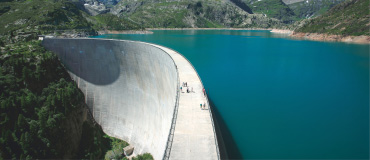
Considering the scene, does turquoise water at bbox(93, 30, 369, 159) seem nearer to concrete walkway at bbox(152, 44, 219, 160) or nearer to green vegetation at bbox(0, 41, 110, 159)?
concrete walkway at bbox(152, 44, 219, 160)

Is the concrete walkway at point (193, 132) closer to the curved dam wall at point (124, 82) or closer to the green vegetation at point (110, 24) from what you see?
the curved dam wall at point (124, 82)

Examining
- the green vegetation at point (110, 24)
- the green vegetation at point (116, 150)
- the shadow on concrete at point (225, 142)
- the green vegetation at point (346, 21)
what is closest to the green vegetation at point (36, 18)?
the green vegetation at point (110, 24)

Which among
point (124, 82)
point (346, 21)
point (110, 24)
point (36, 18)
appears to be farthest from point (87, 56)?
point (110, 24)

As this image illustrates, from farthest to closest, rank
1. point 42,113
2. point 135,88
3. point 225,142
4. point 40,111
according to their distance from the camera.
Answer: point 135,88 → point 40,111 → point 42,113 → point 225,142

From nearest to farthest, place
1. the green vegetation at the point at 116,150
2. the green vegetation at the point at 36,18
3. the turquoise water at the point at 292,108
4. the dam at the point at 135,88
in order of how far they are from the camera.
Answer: the turquoise water at the point at 292,108 < the dam at the point at 135,88 < the green vegetation at the point at 116,150 < the green vegetation at the point at 36,18

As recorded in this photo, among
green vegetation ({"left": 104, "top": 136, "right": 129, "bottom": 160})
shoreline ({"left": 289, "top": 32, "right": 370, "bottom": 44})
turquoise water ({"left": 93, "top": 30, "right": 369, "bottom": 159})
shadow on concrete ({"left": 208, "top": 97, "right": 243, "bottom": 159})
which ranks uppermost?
shoreline ({"left": 289, "top": 32, "right": 370, "bottom": 44})

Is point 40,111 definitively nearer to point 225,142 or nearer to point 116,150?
point 116,150

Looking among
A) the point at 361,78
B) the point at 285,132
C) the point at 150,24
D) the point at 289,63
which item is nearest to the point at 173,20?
Result: the point at 150,24

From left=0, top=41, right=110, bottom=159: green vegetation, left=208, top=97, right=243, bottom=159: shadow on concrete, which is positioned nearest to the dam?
left=0, top=41, right=110, bottom=159: green vegetation
